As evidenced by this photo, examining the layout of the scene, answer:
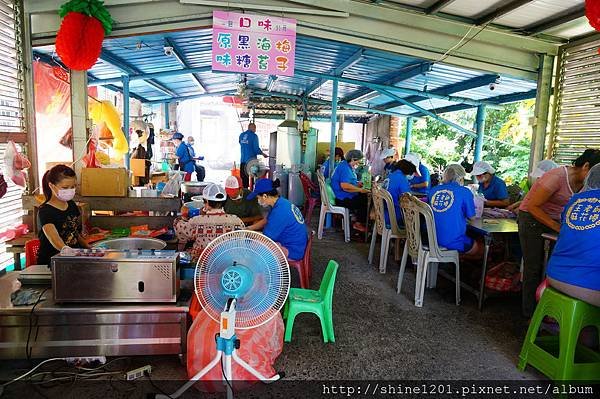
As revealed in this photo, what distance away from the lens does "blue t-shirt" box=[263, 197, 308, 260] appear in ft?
11.9

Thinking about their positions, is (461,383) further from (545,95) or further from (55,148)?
(55,148)

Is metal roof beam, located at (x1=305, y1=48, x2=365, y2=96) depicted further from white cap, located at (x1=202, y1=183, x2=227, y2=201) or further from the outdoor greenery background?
the outdoor greenery background

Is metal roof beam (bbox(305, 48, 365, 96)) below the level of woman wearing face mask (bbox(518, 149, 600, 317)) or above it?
above

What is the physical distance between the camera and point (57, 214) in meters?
3.19

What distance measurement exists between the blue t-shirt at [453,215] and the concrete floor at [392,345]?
70 cm

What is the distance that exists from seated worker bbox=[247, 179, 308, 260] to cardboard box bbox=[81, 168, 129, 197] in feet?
5.69

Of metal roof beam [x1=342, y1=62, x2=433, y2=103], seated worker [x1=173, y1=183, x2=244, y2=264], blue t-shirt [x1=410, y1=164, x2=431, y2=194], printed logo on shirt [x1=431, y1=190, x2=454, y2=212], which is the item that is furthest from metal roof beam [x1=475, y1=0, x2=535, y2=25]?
seated worker [x1=173, y1=183, x2=244, y2=264]

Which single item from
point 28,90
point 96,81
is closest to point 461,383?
point 28,90

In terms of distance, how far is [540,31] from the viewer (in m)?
4.81

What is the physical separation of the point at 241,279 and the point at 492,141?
15504mm

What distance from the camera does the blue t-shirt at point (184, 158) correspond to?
10156 mm

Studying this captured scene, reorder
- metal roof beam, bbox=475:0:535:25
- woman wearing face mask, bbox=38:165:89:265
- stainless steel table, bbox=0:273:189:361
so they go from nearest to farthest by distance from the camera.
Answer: stainless steel table, bbox=0:273:189:361 < woman wearing face mask, bbox=38:165:89:265 < metal roof beam, bbox=475:0:535:25

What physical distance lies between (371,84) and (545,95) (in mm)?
3959

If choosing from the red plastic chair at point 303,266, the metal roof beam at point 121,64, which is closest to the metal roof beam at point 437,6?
the red plastic chair at point 303,266
